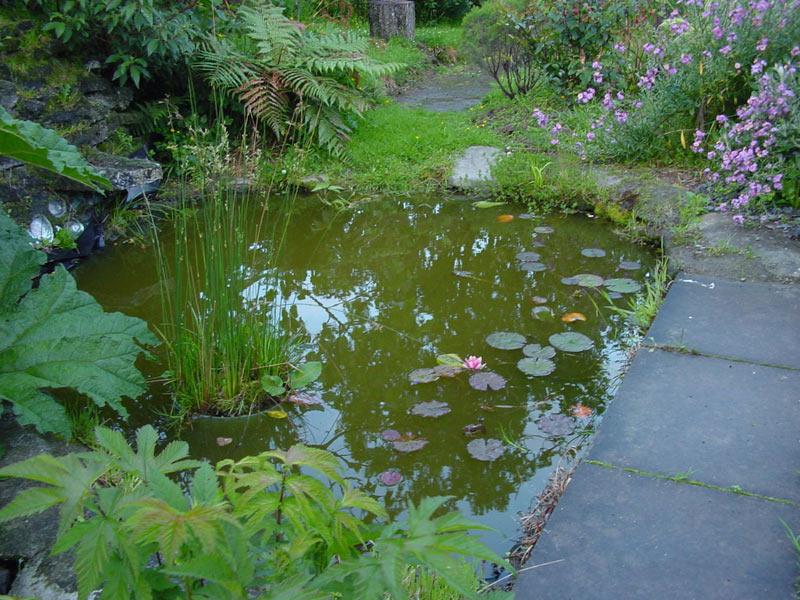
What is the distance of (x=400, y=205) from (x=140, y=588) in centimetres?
372

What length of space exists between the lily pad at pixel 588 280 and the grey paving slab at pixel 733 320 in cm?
39

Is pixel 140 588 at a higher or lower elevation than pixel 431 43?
lower

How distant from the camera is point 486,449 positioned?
2.18 meters

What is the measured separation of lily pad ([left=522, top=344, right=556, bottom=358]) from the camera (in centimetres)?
267

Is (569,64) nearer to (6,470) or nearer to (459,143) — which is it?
(459,143)

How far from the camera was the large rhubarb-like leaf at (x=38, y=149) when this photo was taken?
164 cm

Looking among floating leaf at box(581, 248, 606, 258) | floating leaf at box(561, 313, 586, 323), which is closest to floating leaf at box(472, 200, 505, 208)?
floating leaf at box(581, 248, 606, 258)

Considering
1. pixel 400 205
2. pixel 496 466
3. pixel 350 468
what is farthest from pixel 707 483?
pixel 400 205

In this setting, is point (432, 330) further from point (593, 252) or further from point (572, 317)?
point (593, 252)

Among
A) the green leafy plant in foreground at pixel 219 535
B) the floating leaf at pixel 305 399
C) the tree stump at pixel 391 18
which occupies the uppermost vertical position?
the tree stump at pixel 391 18

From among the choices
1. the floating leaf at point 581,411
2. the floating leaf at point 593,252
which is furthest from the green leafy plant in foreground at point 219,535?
the floating leaf at point 593,252

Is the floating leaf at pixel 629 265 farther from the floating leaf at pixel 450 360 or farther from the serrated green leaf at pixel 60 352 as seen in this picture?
the serrated green leaf at pixel 60 352

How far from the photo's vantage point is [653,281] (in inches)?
129

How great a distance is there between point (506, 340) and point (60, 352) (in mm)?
1634
